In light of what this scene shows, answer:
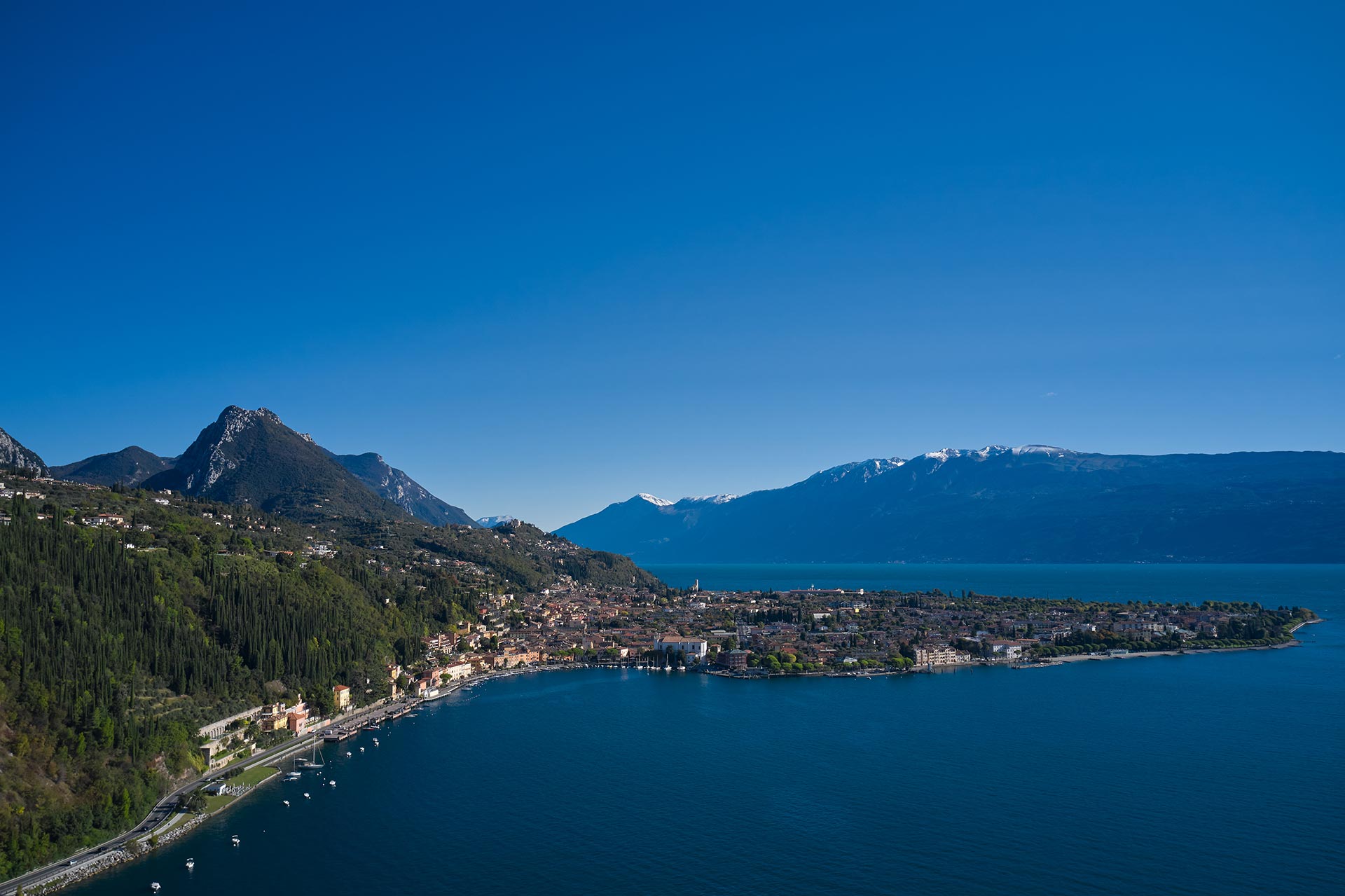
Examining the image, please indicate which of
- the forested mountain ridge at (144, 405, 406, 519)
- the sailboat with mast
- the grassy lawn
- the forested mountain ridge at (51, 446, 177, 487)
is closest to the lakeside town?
the grassy lawn

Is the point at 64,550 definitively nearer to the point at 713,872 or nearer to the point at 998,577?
the point at 713,872

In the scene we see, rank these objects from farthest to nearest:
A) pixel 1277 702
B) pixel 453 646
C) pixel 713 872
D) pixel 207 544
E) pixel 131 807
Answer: pixel 453 646, pixel 207 544, pixel 1277 702, pixel 131 807, pixel 713 872

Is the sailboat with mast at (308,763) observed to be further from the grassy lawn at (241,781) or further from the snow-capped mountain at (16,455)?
the snow-capped mountain at (16,455)

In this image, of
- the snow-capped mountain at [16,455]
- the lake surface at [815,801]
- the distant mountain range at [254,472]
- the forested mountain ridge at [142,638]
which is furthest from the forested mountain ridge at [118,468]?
the lake surface at [815,801]

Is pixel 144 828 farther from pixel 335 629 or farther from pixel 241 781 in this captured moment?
pixel 335 629

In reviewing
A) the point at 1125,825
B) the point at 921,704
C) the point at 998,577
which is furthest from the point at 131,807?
the point at 998,577

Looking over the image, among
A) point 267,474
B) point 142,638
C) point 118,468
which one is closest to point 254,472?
point 267,474
